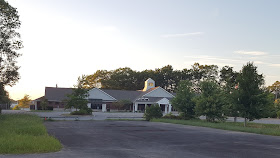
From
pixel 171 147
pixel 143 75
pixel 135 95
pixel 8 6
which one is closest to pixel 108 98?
pixel 135 95

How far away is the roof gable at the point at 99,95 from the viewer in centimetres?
7050

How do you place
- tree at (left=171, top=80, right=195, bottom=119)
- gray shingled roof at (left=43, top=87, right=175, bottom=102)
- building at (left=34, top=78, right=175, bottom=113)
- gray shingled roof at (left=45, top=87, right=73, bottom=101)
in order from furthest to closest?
gray shingled roof at (left=43, top=87, right=175, bottom=102) < building at (left=34, top=78, right=175, bottom=113) < gray shingled roof at (left=45, top=87, right=73, bottom=101) < tree at (left=171, top=80, right=195, bottom=119)

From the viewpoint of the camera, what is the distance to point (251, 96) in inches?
1158

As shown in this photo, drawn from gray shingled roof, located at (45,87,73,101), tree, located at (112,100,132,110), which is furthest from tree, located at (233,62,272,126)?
gray shingled roof, located at (45,87,73,101)

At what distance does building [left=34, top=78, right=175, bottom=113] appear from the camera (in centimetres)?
6782

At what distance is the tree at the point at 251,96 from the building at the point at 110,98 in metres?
37.8

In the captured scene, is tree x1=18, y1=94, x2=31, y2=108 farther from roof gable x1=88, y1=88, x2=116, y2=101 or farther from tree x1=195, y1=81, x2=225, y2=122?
tree x1=195, y1=81, x2=225, y2=122

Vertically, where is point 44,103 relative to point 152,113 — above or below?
above

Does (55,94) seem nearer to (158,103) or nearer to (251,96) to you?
(158,103)

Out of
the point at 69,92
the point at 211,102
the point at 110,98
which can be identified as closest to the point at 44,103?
the point at 69,92

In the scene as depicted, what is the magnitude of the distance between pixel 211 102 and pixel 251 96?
18.2ft

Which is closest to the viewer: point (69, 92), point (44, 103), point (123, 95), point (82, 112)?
point (82, 112)

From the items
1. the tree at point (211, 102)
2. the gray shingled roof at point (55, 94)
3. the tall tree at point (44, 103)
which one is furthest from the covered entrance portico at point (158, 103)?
the tree at point (211, 102)

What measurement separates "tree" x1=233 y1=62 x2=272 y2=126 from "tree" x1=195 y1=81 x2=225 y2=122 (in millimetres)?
3443
